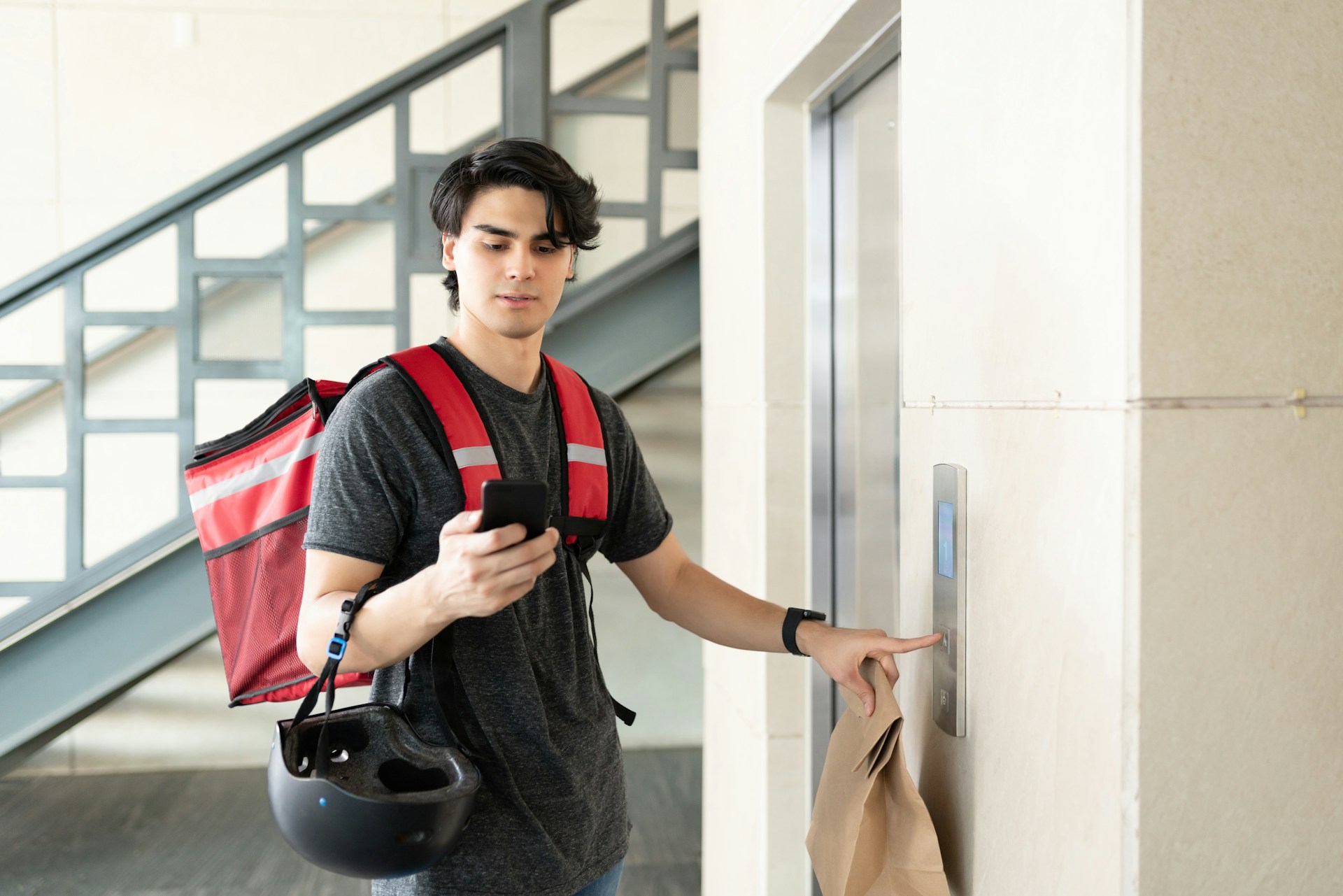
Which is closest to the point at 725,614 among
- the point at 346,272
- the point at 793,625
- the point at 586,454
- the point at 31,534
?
the point at 793,625

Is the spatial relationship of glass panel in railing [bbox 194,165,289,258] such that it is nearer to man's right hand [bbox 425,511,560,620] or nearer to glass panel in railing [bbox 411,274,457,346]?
glass panel in railing [bbox 411,274,457,346]

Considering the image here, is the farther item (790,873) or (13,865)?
(13,865)

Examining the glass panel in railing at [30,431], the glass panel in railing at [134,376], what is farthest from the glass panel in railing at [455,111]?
the glass panel in railing at [30,431]

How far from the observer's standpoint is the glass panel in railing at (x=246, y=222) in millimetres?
4148

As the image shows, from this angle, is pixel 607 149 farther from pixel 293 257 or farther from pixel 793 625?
pixel 793 625

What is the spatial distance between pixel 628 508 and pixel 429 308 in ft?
9.56

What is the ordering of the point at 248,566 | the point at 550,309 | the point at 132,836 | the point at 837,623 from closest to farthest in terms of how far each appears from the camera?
the point at 550,309, the point at 248,566, the point at 837,623, the point at 132,836

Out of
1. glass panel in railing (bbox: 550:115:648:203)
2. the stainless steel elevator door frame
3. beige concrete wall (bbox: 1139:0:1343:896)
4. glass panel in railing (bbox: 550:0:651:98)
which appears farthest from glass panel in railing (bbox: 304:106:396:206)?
beige concrete wall (bbox: 1139:0:1343:896)

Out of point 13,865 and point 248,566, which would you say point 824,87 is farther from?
point 13,865

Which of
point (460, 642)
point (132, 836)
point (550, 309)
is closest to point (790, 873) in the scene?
point (460, 642)

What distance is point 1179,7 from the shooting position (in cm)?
84

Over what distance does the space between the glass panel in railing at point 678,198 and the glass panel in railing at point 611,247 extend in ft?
0.72

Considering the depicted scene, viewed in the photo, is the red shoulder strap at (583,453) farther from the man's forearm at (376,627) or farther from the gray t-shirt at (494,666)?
the man's forearm at (376,627)

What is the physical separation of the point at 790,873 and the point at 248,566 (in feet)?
5.11
